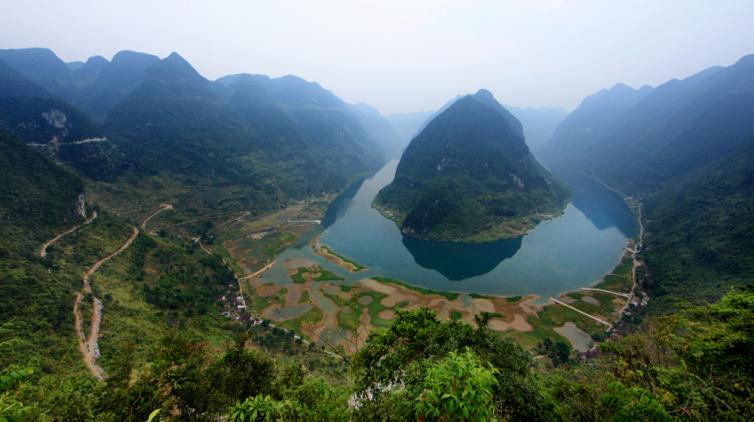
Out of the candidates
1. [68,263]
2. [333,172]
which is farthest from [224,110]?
[68,263]

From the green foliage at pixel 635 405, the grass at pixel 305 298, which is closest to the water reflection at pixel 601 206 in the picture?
the grass at pixel 305 298

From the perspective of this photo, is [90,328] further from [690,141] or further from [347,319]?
[690,141]

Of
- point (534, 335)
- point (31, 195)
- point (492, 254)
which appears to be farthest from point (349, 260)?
point (31, 195)

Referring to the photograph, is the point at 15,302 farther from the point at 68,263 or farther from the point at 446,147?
the point at 446,147

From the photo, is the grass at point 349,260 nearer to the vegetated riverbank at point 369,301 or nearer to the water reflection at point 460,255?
the vegetated riverbank at point 369,301

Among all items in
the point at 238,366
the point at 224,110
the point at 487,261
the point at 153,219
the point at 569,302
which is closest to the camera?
the point at 238,366

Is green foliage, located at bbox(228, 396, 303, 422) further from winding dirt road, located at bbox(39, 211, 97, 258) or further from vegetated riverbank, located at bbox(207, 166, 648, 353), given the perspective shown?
winding dirt road, located at bbox(39, 211, 97, 258)
